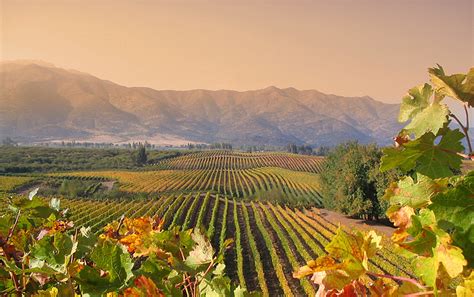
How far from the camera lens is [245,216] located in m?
35.6

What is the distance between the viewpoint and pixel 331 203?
1463 inches

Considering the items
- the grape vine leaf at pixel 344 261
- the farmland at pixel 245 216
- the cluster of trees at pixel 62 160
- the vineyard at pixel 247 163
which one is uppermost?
the grape vine leaf at pixel 344 261

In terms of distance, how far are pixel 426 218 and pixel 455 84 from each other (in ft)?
1.13

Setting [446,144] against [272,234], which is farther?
[272,234]

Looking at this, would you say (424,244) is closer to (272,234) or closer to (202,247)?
(202,247)

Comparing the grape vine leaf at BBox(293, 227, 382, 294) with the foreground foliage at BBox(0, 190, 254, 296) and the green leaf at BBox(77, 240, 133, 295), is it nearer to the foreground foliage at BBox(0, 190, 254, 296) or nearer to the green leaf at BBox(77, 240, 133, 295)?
the foreground foliage at BBox(0, 190, 254, 296)

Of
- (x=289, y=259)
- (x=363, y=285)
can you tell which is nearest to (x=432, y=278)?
(x=363, y=285)

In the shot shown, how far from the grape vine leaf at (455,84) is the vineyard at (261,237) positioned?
1031 cm

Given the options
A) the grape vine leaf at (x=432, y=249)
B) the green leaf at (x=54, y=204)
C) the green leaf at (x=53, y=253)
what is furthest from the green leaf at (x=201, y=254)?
the green leaf at (x=54, y=204)

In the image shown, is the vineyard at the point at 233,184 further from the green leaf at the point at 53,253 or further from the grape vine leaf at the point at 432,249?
the grape vine leaf at the point at 432,249

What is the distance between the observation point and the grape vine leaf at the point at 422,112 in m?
0.85

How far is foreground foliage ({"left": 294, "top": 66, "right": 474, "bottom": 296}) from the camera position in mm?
650

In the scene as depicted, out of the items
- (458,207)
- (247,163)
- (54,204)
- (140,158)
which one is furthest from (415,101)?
(140,158)

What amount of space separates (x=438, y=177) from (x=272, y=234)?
2865cm
